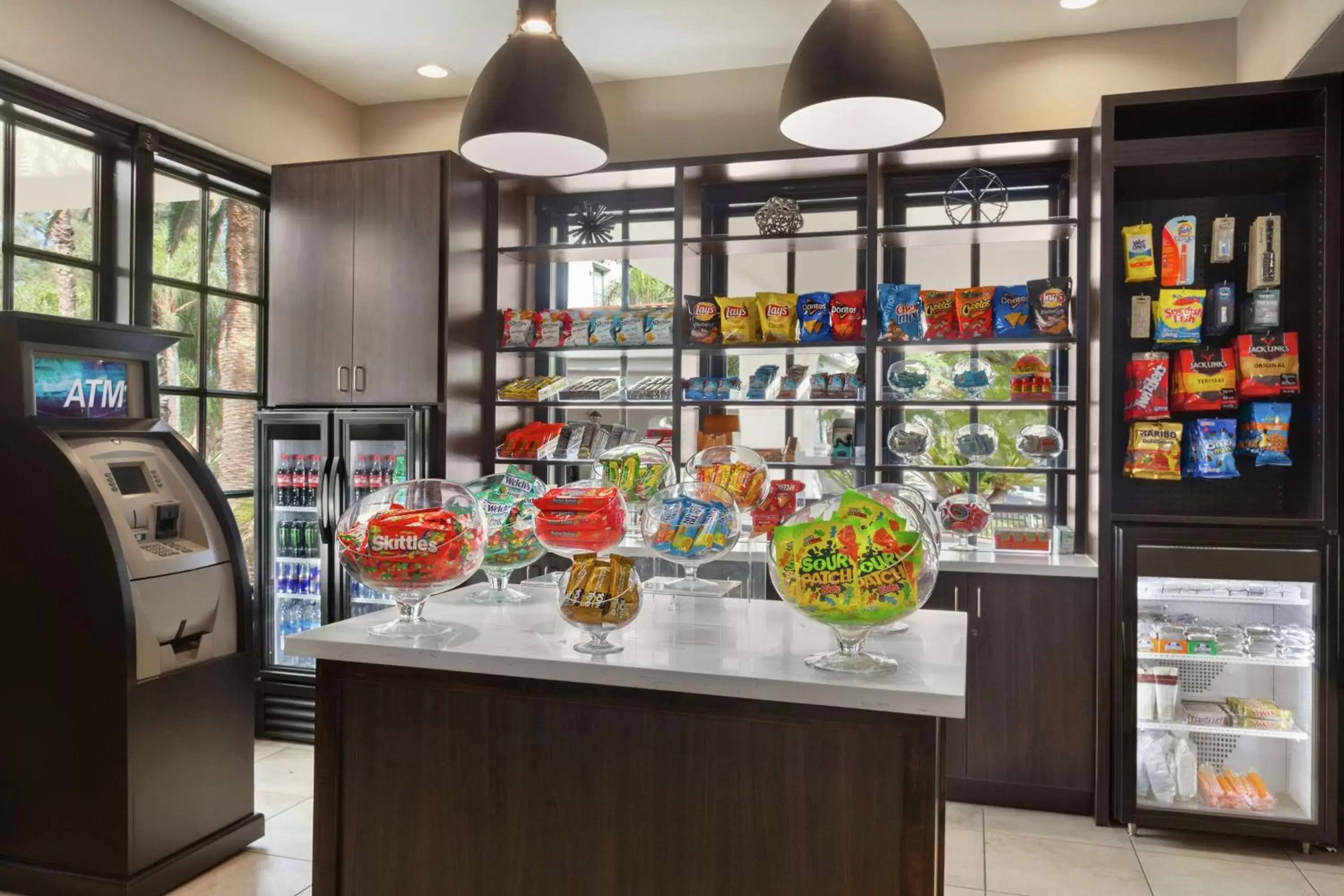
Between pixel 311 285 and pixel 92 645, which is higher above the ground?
pixel 311 285

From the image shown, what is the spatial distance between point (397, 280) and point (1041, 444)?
2.91m

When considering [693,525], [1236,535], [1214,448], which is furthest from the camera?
[1214,448]

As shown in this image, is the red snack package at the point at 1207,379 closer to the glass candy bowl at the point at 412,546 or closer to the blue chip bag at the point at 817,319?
the blue chip bag at the point at 817,319

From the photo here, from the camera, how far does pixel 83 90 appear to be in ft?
11.3

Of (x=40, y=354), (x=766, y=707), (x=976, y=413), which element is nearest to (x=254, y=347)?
(x=40, y=354)

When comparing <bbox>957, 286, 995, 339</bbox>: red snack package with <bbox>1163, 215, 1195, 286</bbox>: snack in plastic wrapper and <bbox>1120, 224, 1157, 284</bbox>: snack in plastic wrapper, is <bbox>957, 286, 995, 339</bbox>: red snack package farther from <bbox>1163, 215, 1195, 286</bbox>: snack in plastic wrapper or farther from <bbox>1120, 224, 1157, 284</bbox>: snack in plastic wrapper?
<bbox>1163, 215, 1195, 286</bbox>: snack in plastic wrapper

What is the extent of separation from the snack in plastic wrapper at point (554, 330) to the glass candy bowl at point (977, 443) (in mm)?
1860

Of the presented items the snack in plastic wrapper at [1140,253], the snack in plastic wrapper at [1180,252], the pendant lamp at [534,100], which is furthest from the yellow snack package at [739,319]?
the pendant lamp at [534,100]

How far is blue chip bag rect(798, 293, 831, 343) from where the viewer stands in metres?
4.03

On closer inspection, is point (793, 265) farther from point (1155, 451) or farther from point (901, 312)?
point (1155, 451)

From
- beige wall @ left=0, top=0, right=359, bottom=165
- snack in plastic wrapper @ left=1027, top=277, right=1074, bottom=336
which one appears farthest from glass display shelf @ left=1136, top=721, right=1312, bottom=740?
beige wall @ left=0, top=0, right=359, bottom=165

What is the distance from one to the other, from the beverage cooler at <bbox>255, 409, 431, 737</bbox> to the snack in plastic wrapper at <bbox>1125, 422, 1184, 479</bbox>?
291 centimetres

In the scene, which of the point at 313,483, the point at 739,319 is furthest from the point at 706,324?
the point at 313,483

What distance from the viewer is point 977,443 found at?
13.0 feet
